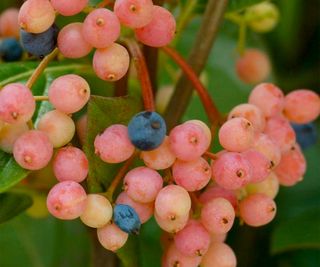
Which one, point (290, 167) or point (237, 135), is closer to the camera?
point (237, 135)

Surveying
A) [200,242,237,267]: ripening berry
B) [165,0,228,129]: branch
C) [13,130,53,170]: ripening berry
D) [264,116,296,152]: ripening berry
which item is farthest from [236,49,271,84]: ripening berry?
[13,130,53,170]: ripening berry

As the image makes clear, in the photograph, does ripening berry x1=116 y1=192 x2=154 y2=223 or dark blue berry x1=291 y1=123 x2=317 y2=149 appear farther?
dark blue berry x1=291 y1=123 x2=317 y2=149

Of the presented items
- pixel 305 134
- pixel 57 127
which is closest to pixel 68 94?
pixel 57 127

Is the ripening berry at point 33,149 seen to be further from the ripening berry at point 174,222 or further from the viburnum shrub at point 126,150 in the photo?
the ripening berry at point 174,222

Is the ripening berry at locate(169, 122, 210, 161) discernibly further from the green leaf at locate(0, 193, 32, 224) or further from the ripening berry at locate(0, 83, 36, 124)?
the green leaf at locate(0, 193, 32, 224)

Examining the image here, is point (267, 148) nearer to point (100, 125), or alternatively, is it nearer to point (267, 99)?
point (267, 99)

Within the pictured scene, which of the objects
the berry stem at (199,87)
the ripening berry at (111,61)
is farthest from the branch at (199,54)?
the ripening berry at (111,61)

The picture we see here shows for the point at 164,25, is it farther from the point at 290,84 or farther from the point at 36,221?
the point at 290,84
